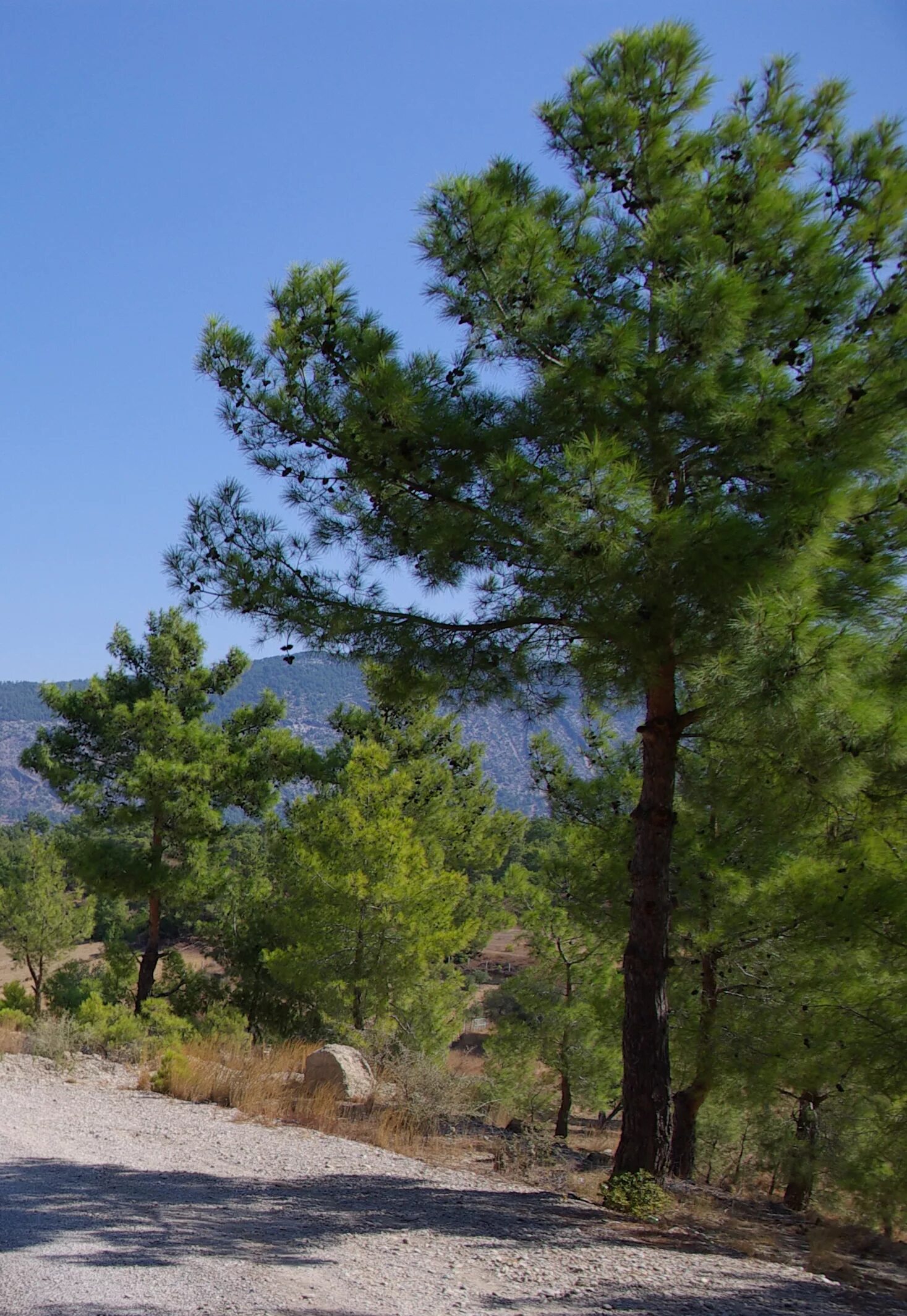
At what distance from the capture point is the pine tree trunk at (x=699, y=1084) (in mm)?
11297

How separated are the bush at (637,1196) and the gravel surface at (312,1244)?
21 cm

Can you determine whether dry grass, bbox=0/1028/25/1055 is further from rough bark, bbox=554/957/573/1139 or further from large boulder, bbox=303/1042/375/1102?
rough bark, bbox=554/957/573/1139

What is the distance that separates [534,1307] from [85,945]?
68.3m

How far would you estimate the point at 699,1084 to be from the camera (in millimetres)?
11672

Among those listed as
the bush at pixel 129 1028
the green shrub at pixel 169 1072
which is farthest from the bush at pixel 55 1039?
the green shrub at pixel 169 1072

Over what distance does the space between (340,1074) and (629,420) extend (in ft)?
25.4

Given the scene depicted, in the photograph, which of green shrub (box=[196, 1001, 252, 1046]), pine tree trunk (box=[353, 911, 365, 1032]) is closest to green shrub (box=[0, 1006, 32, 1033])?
green shrub (box=[196, 1001, 252, 1046])

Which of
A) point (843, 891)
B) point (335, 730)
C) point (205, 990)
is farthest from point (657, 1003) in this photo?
point (205, 990)

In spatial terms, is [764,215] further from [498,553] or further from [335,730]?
[335,730]

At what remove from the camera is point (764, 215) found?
6.94 metres

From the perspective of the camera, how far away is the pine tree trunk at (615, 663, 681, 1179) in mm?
7199

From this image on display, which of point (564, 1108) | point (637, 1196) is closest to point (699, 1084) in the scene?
point (637, 1196)

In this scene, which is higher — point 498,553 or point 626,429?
point 626,429

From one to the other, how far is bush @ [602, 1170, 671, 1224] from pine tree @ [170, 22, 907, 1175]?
195 millimetres
